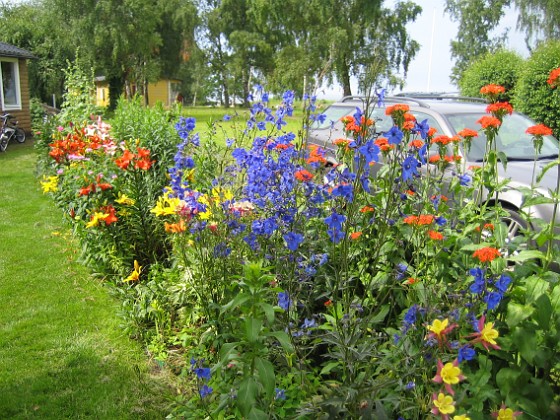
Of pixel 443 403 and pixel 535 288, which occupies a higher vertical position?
pixel 535 288

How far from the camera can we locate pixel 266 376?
A: 5.73 ft

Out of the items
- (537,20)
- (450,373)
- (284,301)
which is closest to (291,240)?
(284,301)

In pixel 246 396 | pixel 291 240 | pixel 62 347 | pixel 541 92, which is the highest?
pixel 541 92

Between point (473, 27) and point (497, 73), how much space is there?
27.7m

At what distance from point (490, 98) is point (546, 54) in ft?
35.1

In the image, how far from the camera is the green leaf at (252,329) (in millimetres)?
1735

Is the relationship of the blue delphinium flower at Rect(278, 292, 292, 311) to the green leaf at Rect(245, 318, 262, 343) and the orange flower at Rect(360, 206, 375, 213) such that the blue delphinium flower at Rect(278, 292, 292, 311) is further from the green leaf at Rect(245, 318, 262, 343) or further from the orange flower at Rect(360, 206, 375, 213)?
the orange flower at Rect(360, 206, 375, 213)

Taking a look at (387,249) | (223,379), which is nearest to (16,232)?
(223,379)

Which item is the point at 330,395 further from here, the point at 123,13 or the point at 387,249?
the point at 123,13

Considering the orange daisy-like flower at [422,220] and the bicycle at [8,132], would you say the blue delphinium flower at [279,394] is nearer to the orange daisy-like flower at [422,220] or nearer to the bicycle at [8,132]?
the orange daisy-like flower at [422,220]

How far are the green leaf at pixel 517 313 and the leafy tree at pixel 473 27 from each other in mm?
38027

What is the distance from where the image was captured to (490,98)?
2.65 meters

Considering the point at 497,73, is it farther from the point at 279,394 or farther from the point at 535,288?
the point at 279,394

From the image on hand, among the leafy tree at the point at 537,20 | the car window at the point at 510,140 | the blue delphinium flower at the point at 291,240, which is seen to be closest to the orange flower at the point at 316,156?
the blue delphinium flower at the point at 291,240
